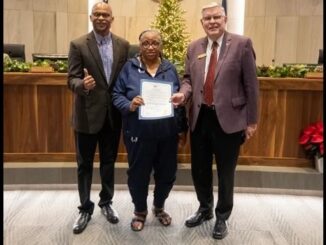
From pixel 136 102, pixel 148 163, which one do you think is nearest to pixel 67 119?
pixel 148 163

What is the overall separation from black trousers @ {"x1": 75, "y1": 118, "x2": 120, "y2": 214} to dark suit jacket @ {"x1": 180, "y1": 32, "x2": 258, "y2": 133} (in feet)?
2.02

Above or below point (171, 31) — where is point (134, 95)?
below

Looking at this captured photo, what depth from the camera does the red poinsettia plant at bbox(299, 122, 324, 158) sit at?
3546 mm

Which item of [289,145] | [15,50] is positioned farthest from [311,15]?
[15,50]

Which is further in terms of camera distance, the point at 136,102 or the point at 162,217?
the point at 162,217

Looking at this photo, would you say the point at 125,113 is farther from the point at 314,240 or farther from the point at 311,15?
the point at 311,15

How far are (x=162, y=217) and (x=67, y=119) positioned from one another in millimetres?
1426

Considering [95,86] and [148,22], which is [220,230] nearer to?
[95,86]

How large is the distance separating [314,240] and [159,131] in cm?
127

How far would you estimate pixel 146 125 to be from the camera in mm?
2488

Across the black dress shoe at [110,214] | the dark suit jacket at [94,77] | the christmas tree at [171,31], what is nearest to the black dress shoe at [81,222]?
the black dress shoe at [110,214]

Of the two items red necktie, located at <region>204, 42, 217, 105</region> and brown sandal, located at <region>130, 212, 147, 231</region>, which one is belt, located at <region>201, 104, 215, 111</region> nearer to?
red necktie, located at <region>204, 42, 217, 105</region>

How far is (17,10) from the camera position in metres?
7.68

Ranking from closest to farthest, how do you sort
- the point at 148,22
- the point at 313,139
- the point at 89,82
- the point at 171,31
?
the point at 89,82, the point at 313,139, the point at 171,31, the point at 148,22
